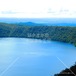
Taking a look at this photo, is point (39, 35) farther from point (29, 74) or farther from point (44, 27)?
point (29, 74)

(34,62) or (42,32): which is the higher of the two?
(34,62)

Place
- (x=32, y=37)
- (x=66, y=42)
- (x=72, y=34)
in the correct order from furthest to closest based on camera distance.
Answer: (x=32, y=37) → (x=72, y=34) → (x=66, y=42)

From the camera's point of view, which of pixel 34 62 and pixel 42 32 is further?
pixel 42 32

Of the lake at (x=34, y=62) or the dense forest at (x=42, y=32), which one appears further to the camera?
the dense forest at (x=42, y=32)

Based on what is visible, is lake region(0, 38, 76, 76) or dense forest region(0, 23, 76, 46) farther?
dense forest region(0, 23, 76, 46)

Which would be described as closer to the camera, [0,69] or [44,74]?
[44,74]

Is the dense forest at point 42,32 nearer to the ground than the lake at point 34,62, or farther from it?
nearer to the ground

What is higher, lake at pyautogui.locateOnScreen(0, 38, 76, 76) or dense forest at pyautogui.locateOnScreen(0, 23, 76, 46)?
lake at pyautogui.locateOnScreen(0, 38, 76, 76)

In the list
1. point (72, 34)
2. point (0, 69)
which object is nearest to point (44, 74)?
point (0, 69)
